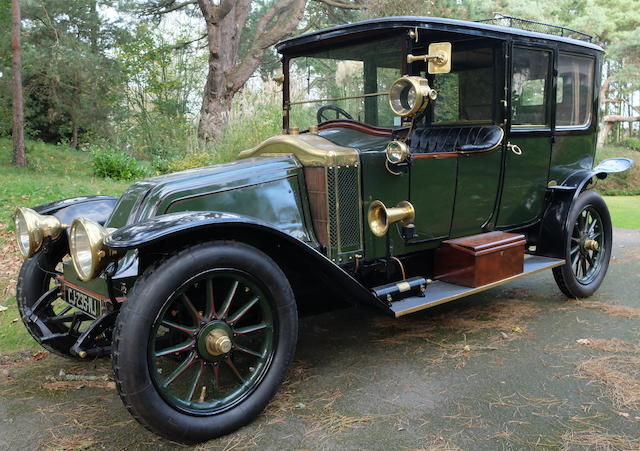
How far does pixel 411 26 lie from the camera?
10.4 feet

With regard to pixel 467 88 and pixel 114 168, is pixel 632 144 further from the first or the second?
pixel 467 88

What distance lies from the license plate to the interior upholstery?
2.17 m

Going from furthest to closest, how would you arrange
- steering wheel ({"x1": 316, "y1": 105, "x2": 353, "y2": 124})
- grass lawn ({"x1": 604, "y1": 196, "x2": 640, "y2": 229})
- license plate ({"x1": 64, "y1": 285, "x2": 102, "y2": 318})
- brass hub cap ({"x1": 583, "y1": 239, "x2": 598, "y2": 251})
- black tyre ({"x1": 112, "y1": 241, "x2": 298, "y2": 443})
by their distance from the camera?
grass lawn ({"x1": 604, "y1": 196, "x2": 640, "y2": 229}) → brass hub cap ({"x1": 583, "y1": 239, "x2": 598, "y2": 251}) → steering wheel ({"x1": 316, "y1": 105, "x2": 353, "y2": 124}) → license plate ({"x1": 64, "y1": 285, "x2": 102, "y2": 318}) → black tyre ({"x1": 112, "y1": 241, "x2": 298, "y2": 443})

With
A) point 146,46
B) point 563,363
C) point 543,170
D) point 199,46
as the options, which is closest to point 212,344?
point 563,363

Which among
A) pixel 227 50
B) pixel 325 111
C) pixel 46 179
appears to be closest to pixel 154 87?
pixel 227 50

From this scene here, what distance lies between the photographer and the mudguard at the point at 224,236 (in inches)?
87.4

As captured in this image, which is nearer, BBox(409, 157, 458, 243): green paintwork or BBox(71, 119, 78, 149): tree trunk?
BBox(409, 157, 458, 243): green paintwork

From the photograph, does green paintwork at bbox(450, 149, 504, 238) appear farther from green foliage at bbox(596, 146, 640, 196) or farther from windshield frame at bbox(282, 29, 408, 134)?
green foliage at bbox(596, 146, 640, 196)

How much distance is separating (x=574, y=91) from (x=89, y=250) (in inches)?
150

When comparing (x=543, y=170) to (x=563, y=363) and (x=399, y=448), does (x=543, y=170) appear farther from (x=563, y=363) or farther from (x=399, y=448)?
(x=399, y=448)

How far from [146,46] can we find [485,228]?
1388cm

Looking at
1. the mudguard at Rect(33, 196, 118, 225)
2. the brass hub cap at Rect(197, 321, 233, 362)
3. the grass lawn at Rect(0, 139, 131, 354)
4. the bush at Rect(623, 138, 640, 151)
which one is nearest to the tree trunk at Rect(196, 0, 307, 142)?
the grass lawn at Rect(0, 139, 131, 354)

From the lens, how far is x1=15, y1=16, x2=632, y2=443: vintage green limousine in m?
2.38

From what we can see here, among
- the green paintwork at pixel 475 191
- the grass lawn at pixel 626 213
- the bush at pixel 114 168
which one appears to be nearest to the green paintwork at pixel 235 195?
the green paintwork at pixel 475 191
